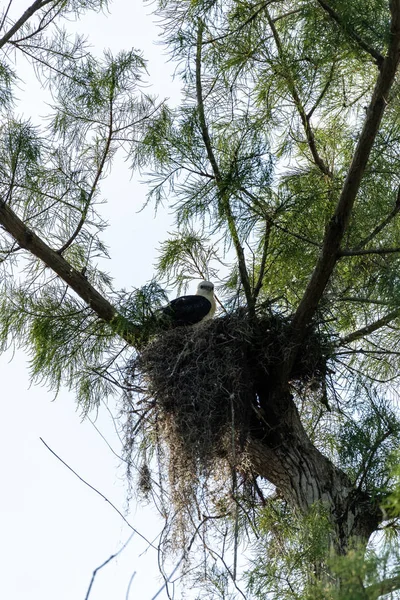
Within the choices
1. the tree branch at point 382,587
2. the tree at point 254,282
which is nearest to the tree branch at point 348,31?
the tree at point 254,282

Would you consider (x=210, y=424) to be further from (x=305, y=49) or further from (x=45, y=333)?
(x=305, y=49)

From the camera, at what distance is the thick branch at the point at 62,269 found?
4969 millimetres

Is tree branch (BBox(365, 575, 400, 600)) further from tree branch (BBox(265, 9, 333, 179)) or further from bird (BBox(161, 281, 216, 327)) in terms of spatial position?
tree branch (BBox(265, 9, 333, 179))

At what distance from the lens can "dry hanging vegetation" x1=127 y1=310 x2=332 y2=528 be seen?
4.54 m

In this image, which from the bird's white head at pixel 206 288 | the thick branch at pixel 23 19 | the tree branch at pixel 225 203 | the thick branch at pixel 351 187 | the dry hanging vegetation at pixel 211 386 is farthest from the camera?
the bird's white head at pixel 206 288

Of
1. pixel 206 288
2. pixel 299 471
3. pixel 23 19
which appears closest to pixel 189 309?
pixel 206 288

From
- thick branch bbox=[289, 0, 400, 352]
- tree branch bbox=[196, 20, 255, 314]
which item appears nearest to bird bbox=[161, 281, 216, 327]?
tree branch bbox=[196, 20, 255, 314]

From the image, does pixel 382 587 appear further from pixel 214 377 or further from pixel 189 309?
pixel 189 309

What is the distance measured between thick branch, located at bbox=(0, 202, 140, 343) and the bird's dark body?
0.35 meters

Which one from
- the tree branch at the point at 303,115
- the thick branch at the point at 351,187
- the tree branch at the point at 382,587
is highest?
the tree branch at the point at 303,115

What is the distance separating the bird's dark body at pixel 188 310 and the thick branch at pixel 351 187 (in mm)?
894

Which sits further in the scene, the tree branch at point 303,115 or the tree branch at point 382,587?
the tree branch at point 303,115

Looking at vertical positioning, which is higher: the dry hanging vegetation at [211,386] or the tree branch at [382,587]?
the dry hanging vegetation at [211,386]

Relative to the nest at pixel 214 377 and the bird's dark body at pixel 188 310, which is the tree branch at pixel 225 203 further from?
the bird's dark body at pixel 188 310
